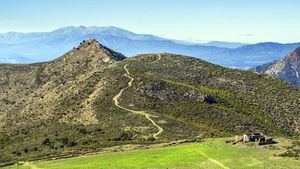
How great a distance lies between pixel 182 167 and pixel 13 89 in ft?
423

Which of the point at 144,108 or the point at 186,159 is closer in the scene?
the point at 186,159

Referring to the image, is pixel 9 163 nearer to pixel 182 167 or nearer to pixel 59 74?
pixel 182 167

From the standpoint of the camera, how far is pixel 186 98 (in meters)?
117

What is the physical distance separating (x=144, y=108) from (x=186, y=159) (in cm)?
4585

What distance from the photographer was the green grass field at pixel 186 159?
193ft

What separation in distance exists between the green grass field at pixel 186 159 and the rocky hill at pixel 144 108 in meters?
7.70

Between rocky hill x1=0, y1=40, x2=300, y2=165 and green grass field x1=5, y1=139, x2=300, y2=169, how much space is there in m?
7.70

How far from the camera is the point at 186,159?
207 feet

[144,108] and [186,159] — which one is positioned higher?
[144,108]

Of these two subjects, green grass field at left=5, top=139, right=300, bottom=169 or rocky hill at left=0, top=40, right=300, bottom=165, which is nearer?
green grass field at left=5, top=139, right=300, bottom=169

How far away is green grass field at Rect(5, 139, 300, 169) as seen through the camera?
5881 centimetres

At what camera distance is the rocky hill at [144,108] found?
283ft

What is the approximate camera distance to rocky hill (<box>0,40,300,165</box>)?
86375 millimetres

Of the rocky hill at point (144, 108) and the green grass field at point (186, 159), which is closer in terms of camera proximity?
the green grass field at point (186, 159)
